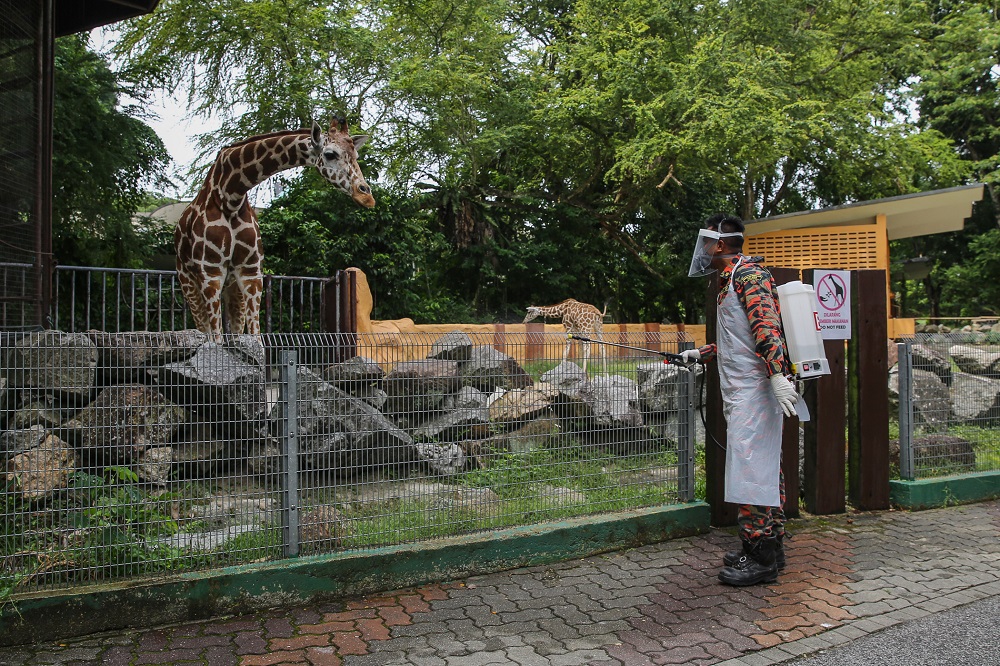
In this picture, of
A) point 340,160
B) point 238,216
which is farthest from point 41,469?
point 340,160

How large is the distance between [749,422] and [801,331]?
0.69 meters

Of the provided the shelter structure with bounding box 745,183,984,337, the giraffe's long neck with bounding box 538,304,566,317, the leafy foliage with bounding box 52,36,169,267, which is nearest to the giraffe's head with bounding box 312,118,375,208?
the leafy foliage with bounding box 52,36,169,267

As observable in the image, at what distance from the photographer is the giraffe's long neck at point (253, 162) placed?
302 inches

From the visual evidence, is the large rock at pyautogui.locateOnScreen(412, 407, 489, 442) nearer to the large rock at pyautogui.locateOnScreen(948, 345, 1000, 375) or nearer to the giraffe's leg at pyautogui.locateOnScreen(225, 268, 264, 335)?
the giraffe's leg at pyautogui.locateOnScreen(225, 268, 264, 335)

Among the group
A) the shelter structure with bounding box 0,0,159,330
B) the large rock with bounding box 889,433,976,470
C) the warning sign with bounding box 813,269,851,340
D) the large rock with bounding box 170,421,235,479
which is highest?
the shelter structure with bounding box 0,0,159,330

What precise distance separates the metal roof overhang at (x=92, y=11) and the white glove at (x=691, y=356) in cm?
580

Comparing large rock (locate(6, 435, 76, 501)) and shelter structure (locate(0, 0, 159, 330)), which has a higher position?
shelter structure (locate(0, 0, 159, 330))

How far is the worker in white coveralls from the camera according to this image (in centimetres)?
522

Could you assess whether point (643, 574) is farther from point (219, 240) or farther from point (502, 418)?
point (219, 240)

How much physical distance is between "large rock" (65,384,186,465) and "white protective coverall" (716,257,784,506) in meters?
3.46

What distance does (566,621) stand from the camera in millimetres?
4582

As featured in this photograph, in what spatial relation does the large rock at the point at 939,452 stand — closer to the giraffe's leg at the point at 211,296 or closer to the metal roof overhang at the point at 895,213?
the giraffe's leg at the point at 211,296

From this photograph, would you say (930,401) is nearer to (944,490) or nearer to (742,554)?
(944,490)

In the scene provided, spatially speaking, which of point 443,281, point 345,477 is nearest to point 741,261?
point 345,477
